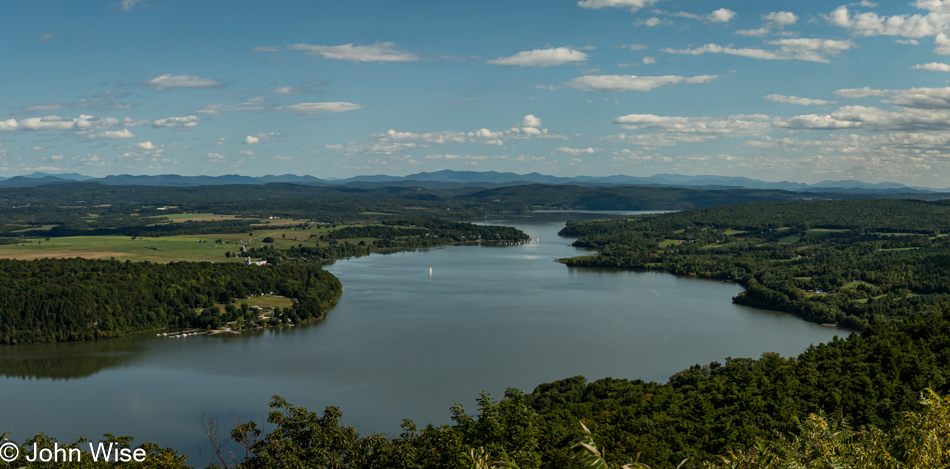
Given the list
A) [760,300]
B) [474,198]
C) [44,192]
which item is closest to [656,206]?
[474,198]

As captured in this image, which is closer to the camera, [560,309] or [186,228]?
[560,309]

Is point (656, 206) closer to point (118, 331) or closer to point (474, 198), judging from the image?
point (474, 198)

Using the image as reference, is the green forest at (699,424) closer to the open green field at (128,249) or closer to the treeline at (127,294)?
the treeline at (127,294)

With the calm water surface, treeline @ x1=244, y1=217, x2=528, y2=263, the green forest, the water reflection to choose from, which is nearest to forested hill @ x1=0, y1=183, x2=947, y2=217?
treeline @ x1=244, y1=217, x2=528, y2=263

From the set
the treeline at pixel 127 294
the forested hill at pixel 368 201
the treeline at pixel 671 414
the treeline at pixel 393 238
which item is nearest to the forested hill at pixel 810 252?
the treeline at pixel 671 414

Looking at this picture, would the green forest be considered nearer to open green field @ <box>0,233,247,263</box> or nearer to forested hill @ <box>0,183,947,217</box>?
open green field @ <box>0,233,247,263</box>

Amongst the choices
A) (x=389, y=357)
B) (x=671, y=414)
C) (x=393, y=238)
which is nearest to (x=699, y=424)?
(x=671, y=414)
